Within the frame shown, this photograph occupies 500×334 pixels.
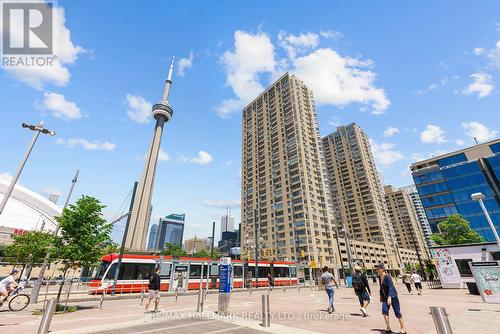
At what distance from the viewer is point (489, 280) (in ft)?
36.5

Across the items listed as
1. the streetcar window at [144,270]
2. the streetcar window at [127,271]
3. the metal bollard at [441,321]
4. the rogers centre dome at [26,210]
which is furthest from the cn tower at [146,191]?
the metal bollard at [441,321]

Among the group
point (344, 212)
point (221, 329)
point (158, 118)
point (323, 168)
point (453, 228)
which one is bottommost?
point (221, 329)

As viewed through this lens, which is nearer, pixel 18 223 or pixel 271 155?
pixel 18 223

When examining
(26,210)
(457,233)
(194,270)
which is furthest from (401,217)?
(26,210)

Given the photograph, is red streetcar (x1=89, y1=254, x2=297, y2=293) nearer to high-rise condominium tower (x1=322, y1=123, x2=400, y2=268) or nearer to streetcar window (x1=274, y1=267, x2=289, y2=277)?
streetcar window (x1=274, y1=267, x2=289, y2=277)

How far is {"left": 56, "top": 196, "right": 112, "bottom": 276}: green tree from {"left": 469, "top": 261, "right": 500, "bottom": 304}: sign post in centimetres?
1811

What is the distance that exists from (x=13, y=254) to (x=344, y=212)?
342 feet

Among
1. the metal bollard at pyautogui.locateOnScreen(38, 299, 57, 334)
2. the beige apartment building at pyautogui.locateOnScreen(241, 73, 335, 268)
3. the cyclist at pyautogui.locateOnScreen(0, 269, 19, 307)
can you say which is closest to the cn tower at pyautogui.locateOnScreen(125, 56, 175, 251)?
the beige apartment building at pyautogui.locateOnScreen(241, 73, 335, 268)

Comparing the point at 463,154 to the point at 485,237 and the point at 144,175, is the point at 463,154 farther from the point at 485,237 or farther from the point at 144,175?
the point at 144,175

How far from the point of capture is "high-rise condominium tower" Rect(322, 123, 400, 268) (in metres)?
96.9

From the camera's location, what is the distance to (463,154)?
193ft

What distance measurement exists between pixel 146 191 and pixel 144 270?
157ft

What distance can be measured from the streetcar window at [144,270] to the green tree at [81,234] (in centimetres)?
964

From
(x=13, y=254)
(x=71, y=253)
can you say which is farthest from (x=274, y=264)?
(x=13, y=254)
